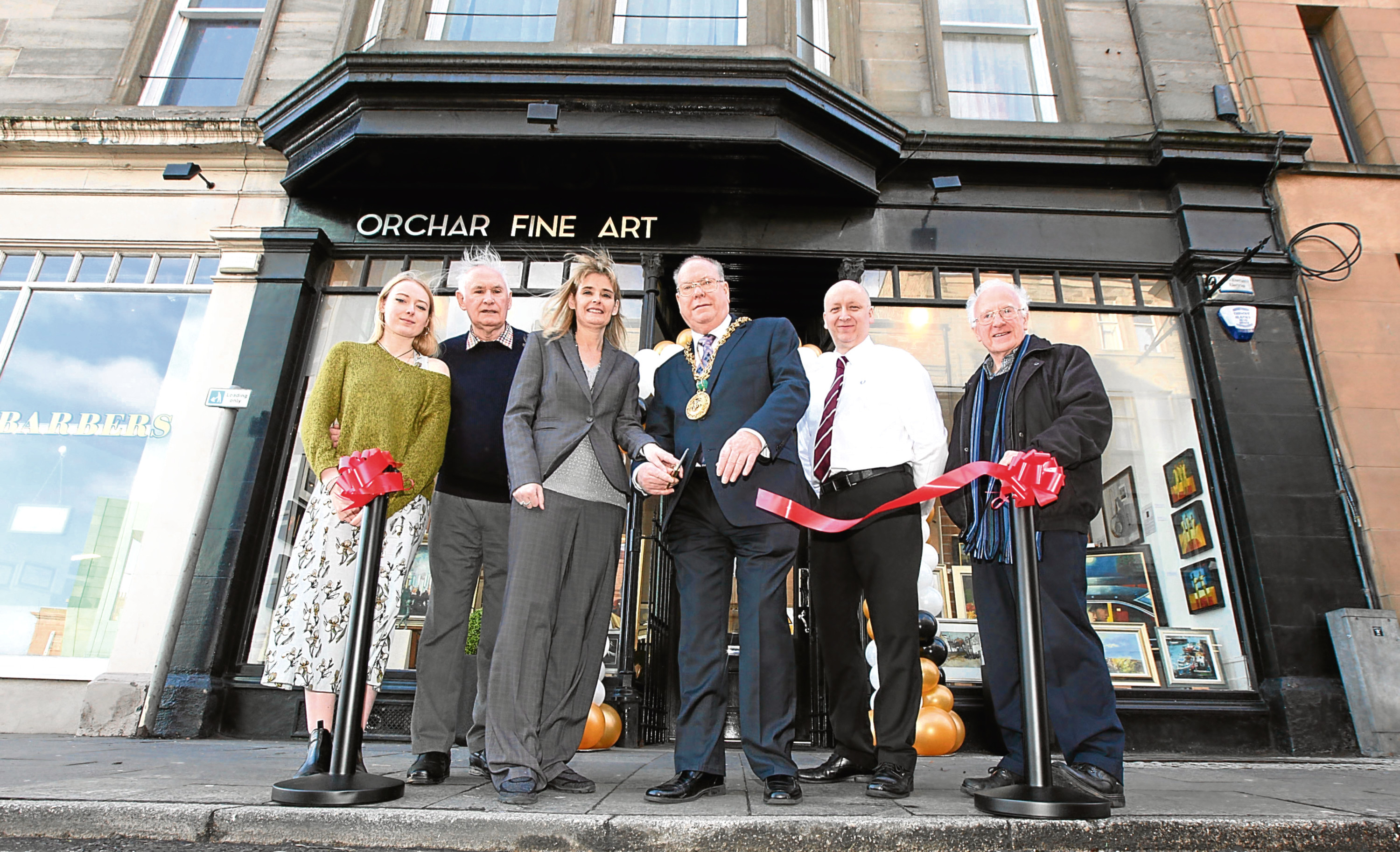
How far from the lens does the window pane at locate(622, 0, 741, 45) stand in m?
7.20

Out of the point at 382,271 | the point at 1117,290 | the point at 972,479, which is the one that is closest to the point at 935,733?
the point at 972,479

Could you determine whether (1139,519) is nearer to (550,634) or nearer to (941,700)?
(941,700)

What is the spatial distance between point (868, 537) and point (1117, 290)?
196 inches

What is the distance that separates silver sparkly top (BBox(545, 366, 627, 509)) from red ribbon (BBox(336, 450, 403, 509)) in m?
0.59

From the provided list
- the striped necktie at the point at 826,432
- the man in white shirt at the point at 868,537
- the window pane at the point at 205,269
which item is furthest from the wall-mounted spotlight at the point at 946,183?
the window pane at the point at 205,269

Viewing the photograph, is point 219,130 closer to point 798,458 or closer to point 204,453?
point 204,453

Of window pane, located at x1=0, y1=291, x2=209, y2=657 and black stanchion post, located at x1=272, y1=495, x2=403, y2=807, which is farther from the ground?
window pane, located at x1=0, y1=291, x2=209, y2=657

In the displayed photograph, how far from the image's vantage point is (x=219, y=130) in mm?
7371

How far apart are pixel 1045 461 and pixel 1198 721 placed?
171 inches

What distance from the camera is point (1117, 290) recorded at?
690cm

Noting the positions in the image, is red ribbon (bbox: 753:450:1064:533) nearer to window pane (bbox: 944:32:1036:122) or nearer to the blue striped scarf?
the blue striped scarf

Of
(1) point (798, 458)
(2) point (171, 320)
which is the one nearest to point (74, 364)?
(2) point (171, 320)

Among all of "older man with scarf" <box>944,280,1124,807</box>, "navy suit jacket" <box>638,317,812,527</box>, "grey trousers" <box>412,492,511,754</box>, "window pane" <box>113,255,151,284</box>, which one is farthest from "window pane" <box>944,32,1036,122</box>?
"window pane" <box>113,255,151,284</box>

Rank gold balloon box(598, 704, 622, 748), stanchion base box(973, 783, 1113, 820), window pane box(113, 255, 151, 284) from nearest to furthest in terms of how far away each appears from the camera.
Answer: stanchion base box(973, 783, 1113, 820)
gold balloon box(598, 704, 622, 748)
window pane box(113, 255, 151, 284)
